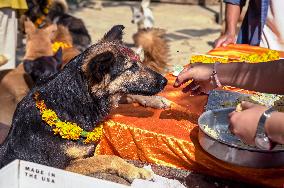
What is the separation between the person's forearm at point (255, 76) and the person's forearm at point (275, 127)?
2.48ft

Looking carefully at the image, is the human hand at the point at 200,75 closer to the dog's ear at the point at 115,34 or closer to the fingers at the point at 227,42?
the dog's ear at the point at 115,34

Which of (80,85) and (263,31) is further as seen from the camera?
(263,31)

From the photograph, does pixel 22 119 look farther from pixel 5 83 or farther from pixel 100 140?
pixel 5 83

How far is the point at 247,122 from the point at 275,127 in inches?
4.2

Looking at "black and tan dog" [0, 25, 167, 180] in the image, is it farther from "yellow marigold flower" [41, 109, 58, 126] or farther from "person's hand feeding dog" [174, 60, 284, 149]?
"person's hand feeding dog" [174, 60, 284, 149]

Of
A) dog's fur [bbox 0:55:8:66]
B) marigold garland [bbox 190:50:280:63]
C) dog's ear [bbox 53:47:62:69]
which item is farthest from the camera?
dog's fur [bbox 0:55:8:66]

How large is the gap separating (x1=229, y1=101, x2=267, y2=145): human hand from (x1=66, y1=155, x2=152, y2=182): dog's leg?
0.88 meters

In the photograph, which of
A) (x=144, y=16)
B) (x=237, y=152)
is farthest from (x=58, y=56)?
(x=144, y=16)

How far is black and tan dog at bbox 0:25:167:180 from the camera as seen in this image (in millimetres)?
2664

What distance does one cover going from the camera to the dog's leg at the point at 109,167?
8.32 feet

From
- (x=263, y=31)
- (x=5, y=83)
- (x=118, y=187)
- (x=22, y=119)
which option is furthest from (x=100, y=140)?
(x=5, y=83)

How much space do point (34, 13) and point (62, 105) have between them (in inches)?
203

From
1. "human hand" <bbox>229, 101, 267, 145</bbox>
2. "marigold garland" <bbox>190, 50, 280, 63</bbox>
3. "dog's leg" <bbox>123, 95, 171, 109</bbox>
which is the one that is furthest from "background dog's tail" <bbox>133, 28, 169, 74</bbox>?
"human hand" <bbox>229, 101, 267, 145</bbox>

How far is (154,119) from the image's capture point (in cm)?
279
